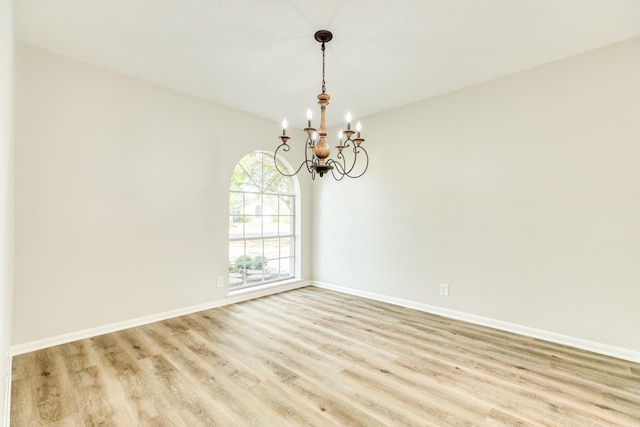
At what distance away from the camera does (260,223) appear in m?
4.48

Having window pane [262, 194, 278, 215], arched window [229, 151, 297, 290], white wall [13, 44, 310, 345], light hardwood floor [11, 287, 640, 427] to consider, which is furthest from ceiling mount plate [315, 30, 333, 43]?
light hardwood floor [11, 287, 640, 427]

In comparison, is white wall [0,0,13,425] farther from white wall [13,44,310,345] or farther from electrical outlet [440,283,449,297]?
electrical outlet [440,283,449,297]

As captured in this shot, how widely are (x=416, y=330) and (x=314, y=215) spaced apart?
2.53 m

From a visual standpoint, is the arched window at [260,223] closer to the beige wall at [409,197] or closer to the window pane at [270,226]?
the window pane at [270,226]

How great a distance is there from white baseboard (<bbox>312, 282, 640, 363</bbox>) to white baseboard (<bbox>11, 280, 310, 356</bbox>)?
1.22 m

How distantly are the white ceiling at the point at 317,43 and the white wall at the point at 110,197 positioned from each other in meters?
0.34

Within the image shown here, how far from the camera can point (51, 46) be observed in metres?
2.63

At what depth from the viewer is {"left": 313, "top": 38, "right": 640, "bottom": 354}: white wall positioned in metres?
2.54

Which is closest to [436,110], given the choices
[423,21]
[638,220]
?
[423,21]

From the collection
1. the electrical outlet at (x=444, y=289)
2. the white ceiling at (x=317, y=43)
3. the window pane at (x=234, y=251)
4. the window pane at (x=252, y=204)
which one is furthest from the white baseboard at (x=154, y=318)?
the white ceiling at (x=317, y=43)

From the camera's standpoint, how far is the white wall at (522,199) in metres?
2.54

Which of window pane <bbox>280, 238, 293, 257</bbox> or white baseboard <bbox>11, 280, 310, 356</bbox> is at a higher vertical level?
window pane <bbox>280, 238, 293, 257</bbox>

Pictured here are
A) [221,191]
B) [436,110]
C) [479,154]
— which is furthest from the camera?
[221,191]

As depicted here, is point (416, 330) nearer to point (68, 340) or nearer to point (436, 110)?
point (436, 110)
